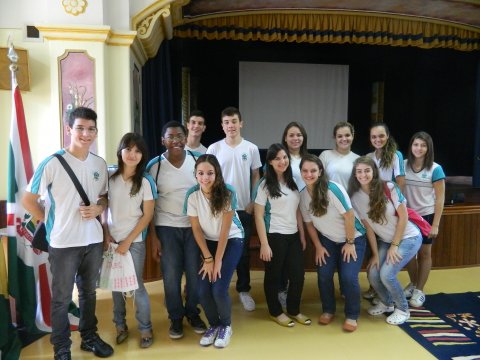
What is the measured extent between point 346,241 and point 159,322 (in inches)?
53.1

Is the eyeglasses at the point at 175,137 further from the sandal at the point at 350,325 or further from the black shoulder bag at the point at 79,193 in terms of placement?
the sandal at the point at 350,325

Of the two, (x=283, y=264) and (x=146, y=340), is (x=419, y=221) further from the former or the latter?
(x=146, y=340)

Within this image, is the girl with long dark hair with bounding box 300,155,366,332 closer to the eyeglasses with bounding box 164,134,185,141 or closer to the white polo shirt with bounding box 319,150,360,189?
the white polo shirt with bounding box 319,150,360,189

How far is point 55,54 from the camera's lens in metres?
3.12

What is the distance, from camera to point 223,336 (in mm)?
2500

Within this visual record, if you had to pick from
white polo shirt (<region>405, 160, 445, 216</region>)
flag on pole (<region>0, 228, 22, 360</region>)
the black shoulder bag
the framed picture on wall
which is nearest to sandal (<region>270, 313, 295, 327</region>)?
white polo shirt (<region>405, 160, 445, 216</region>)

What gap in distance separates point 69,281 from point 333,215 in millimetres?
1586

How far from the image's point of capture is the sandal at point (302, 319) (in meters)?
2.77

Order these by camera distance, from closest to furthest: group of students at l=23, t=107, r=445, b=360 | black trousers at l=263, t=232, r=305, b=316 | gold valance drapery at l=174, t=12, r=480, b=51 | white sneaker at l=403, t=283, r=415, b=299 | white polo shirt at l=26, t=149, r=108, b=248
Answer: white polo shirt at l=26, t=149, r=108, b=248
group of students at l=23, t=107, r=445, b=360
black trousers at l=263, t=232, r=305, b=316
white sneaker at l=403, t=283, r=415, b=299
gold valance drapery at l=174, t=12, r=480, b=51

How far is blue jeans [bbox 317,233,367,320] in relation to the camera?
107 inches

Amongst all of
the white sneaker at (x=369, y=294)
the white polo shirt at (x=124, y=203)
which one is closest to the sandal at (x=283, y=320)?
the white sneaker at (x=369, y=294)

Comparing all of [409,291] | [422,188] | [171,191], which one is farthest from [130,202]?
[409,291]

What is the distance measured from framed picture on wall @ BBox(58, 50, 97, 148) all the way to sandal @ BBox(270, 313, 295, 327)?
2.04 meters

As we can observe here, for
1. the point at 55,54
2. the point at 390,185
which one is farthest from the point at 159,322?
the point at 55,54
